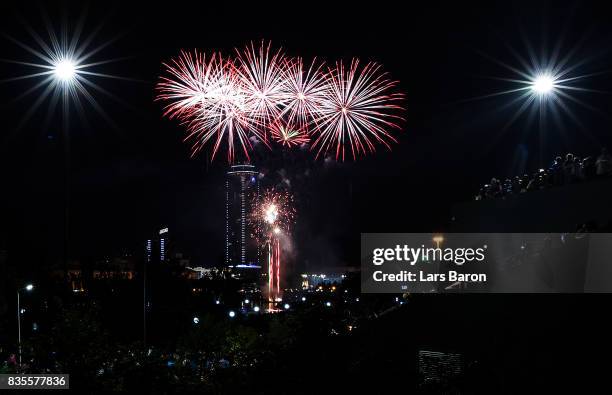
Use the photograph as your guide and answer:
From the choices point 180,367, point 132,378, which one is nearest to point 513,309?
point 180,367

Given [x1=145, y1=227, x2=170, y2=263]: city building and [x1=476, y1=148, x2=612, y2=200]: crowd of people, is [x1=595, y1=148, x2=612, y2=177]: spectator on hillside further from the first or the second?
[x1=145, y1=227, x2=170, y2=263]: city building

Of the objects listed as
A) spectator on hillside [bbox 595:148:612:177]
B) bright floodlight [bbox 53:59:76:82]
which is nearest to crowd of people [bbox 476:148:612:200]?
spectator on hillside [bbox 595:148:612:177]

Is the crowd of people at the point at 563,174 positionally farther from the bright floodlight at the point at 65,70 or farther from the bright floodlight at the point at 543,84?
the bright floodlight at the point at 65,70

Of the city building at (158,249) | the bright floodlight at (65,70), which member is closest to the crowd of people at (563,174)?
the bright floodlight at (65,70)

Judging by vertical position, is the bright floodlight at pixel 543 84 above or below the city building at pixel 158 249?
above

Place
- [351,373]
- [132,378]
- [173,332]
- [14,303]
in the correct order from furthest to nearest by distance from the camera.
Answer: [173,332]
[14,303]
[132,378]
[351,373]

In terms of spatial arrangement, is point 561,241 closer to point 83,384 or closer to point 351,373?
point 351,373

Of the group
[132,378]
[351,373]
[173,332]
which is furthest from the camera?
[173,332]

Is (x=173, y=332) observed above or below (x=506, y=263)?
below
